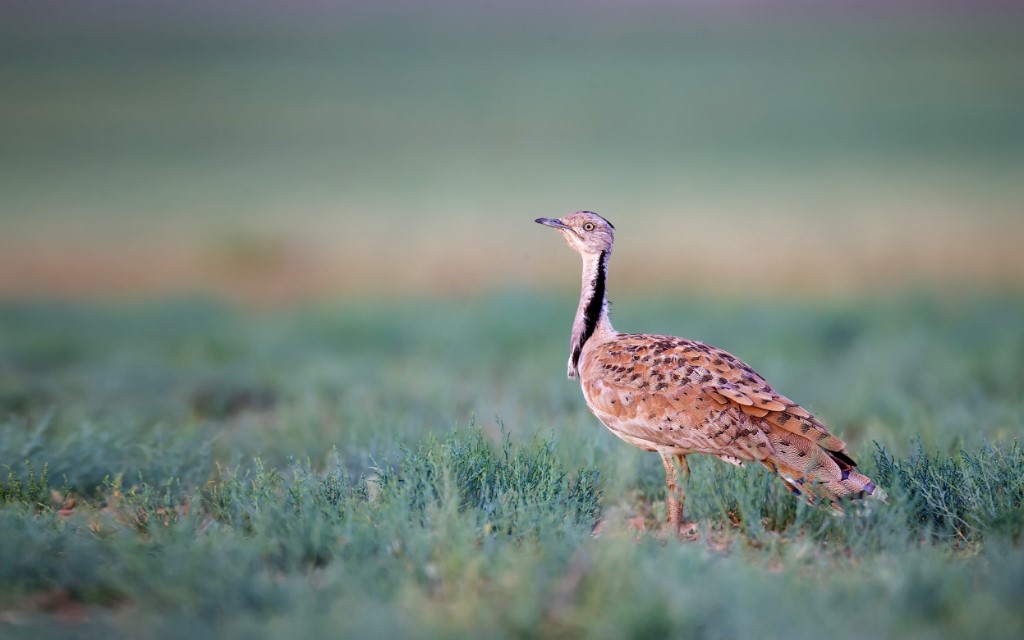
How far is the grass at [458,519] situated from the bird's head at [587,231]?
1016mm

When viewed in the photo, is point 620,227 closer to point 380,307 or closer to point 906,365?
point 380,307

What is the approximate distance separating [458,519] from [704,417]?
1260mm

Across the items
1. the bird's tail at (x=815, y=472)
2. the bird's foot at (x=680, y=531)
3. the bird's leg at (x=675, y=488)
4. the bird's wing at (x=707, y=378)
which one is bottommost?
the bird's foot at (x=680, y=531)

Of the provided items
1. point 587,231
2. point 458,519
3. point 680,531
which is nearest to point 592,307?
point 587,231

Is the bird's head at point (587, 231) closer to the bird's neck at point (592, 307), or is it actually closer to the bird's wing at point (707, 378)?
the bird's neck at point (592, 307)

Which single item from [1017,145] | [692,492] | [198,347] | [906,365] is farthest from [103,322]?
[1017,145]

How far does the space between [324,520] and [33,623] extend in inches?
49.7

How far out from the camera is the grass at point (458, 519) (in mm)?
3883

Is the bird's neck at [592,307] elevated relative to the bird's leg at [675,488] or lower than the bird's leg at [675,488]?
elevated

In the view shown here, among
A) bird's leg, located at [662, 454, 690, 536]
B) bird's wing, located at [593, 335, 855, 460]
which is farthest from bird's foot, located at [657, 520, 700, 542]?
bird's wing, located at [593, 335, 855, 460]

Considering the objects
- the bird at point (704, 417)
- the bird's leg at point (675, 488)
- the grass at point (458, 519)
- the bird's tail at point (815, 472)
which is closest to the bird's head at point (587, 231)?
the bird at point (704, 417)

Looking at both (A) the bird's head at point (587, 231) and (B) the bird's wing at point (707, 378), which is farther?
(A) the bird's head at point (587, 231)

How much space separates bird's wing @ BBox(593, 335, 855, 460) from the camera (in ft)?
16.6

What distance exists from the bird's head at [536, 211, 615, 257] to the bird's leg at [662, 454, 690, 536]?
48.6 inches
